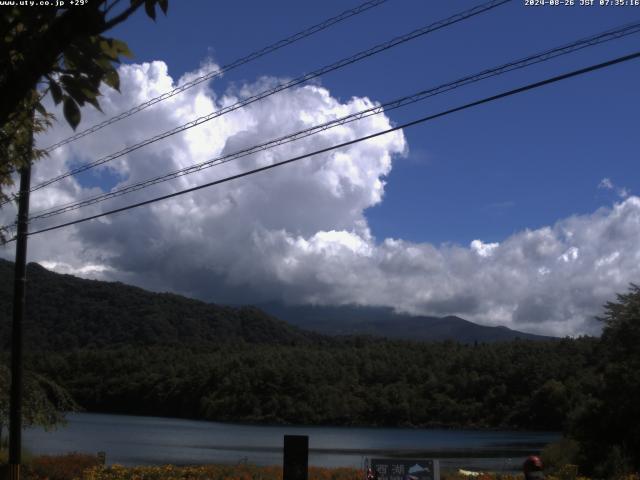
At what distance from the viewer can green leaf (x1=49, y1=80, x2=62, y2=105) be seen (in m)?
3.93

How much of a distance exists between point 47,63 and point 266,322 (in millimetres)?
195961

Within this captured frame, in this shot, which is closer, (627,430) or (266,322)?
(627,430)

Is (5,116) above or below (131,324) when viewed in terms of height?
below

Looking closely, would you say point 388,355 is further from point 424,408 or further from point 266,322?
point 266,322

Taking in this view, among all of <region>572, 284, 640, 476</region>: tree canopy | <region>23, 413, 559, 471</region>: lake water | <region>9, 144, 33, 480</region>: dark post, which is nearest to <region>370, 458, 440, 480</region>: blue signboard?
<region>9, 144, 33, 480</region>: dark post

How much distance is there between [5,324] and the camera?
9025 cm

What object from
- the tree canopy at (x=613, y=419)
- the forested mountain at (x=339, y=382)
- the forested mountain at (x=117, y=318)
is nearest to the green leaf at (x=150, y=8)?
the tree canopy at (x=613, y=419)

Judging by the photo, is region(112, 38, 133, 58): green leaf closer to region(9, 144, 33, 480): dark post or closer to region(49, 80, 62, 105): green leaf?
region(49, 80, 62, 105): green leaf

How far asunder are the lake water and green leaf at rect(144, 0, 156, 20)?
32.5 meters

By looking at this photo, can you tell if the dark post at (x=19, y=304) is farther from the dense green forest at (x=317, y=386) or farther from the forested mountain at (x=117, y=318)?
the forested mountain at (x=117, y=318)

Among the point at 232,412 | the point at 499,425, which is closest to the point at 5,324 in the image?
the point at 232,412

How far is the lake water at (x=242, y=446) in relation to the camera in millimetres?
41406

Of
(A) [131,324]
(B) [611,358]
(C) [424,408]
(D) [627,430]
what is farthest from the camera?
(A) [131,324]

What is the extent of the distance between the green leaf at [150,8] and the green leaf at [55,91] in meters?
0.57
